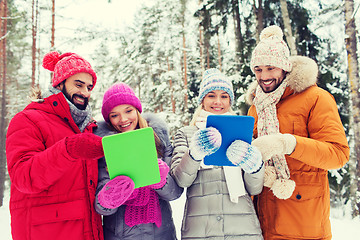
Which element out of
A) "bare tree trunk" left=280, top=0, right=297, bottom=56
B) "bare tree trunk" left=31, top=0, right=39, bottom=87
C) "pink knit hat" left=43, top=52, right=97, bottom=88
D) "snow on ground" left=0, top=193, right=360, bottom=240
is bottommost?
"snow on ground" left=0, top=193, right=360, bottom=240

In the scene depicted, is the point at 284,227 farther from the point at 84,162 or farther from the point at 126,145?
the point at 84,162

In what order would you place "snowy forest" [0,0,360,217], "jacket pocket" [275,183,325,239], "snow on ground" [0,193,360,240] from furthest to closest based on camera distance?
"snowy forest" [0,0,360,217] < "snow on ground" [0,193,360,240] < "jacket pocket" [275,183,325,239]

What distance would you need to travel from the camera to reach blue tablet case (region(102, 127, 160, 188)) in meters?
1.76

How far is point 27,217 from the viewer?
6.36ft

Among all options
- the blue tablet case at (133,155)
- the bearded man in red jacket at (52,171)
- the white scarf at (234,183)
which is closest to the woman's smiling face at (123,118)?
the bearded man in red jacket at (52,171)

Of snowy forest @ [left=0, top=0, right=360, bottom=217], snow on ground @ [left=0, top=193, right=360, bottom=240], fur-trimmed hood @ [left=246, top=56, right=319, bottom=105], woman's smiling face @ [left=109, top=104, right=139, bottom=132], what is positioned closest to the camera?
fur-trimmed hood @ [left=246, top=56, right=319, bottom=105]

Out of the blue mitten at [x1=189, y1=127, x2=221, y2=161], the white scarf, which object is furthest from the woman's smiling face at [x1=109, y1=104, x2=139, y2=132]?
the white scarf

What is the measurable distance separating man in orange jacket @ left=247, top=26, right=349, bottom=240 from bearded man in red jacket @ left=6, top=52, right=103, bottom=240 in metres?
1.42

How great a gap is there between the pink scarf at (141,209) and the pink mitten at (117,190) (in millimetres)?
345

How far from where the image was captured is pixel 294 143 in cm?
205

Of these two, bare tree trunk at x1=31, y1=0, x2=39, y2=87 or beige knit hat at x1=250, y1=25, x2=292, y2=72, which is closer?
beige knit hat at x1=250, y1=25, x2=292, y2=72

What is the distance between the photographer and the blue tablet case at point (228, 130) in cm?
185

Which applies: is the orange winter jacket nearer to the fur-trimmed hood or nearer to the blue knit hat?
the fur-trimmed hood

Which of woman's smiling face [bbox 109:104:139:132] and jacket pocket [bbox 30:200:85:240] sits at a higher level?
woman's smiling face [bbox 109:104:139:132]
